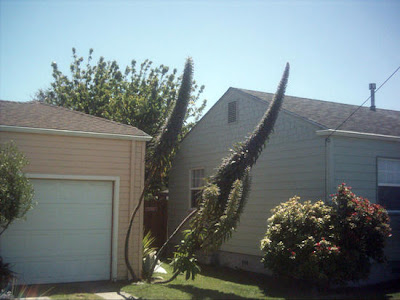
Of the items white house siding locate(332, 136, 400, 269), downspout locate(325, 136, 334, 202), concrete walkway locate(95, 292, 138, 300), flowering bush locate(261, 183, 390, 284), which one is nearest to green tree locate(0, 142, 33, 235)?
concrete walkway locate(95, 292, 138, 300)

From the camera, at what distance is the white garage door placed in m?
10.0

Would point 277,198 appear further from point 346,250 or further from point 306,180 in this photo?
point 346,250

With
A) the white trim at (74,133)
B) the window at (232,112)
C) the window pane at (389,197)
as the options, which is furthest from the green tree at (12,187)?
the window pane at (389,197)

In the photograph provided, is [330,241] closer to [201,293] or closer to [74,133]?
[201,293]

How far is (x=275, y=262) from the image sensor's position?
9.84 metres

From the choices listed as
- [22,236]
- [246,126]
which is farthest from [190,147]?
[22,236]

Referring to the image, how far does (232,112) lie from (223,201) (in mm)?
4975

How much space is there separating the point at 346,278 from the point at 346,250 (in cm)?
57

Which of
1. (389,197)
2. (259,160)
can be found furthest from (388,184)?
(259,160)

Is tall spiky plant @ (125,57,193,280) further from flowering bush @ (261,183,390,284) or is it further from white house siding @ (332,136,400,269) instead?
white house siding @ (332,136,400,269)

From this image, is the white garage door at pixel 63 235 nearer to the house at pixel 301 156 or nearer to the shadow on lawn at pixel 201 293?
the shadow on lawn at pixel 201 293

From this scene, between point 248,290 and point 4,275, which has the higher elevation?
point 4,275

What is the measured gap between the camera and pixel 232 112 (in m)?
14.7

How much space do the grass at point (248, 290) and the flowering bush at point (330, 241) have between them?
40cm
